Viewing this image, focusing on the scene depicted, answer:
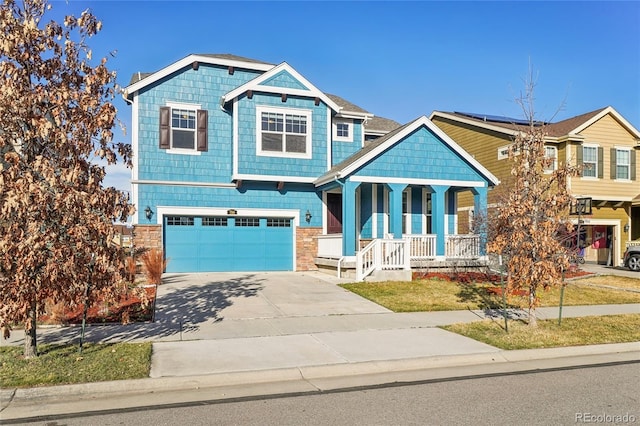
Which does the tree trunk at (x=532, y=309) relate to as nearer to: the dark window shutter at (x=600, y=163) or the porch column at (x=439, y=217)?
the porch column at (x=439, y=217)

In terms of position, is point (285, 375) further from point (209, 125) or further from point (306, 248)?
point (209, 125)

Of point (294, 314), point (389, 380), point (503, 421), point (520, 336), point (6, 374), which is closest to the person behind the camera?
point (503, 421)

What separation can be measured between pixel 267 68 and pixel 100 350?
47.3 feet

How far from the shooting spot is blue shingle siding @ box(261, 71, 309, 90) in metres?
18.4

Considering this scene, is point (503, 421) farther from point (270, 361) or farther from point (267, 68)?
point (267, 68)

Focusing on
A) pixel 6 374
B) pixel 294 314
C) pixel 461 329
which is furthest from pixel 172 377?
pixel 461 329

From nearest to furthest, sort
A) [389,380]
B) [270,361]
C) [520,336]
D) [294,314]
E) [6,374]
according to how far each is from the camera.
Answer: [6,374] → [389,380] → [270,361] → [520,336] → [294,314]

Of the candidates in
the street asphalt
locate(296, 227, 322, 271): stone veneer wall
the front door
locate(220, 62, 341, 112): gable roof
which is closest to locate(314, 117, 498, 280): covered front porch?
the front door

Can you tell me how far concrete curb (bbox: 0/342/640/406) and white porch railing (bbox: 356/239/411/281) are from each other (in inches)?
300

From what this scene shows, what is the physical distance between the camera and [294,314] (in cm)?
1072

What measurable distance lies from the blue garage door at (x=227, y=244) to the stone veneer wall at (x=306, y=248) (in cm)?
30

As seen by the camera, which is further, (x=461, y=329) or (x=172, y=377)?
(x=461, y=329)

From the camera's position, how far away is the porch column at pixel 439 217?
1736 cm

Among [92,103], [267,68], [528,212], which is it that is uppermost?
[267,68]
